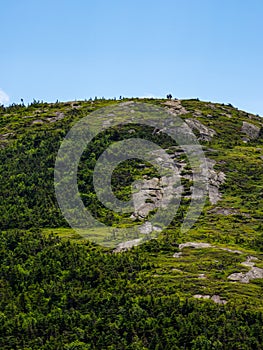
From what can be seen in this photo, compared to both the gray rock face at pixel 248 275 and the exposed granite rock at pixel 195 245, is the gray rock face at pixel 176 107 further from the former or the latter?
the gray rock face at pixel 248 275

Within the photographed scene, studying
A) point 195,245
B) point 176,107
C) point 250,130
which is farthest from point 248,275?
point 176,107

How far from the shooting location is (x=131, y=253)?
94.6 metres

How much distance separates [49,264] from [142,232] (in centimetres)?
2173

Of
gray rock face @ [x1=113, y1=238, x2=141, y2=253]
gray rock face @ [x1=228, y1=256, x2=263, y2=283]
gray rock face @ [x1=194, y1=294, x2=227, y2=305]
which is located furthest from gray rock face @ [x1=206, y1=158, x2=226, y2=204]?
gray rock face @ [x1=194, y1=294, x2=227, y2=305]

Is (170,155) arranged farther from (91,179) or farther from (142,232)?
(142,232)

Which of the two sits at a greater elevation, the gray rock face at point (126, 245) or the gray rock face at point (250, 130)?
the gray rock face at point (250, 130)

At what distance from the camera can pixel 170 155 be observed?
139m

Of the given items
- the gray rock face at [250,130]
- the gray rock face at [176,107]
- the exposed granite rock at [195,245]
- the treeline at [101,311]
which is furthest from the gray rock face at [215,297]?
the gray rock face at [250,130]

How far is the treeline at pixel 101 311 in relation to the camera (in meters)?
69.1

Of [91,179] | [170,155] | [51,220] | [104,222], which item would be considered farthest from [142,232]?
[170,155]

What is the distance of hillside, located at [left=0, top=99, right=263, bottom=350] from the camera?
71.3m

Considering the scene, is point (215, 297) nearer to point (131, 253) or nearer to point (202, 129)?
point (131, 253)

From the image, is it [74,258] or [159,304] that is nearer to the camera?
[159,304]

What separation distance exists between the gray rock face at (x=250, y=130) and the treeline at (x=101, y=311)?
8058 cm
